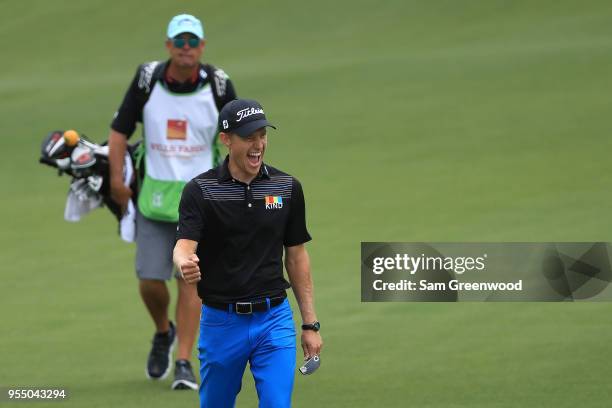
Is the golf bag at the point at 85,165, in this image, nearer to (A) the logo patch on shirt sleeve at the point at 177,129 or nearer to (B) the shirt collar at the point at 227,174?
(A) the logo patch on shirt sleeve at the point at 177,129

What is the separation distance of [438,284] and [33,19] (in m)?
18.8

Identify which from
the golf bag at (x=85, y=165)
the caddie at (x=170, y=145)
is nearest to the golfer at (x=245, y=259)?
the caddie at (x=170, y=145)

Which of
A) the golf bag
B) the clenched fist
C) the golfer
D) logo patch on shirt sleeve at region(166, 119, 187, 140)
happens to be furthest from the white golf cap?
the clenched fist

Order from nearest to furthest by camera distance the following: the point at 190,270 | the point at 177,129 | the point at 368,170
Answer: the point at 190,270 < the point at 177,129 < the point at 368,170

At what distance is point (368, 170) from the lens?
1683cm

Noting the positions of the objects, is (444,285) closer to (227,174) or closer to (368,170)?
(227,174)

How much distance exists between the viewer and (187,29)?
9.38 metres

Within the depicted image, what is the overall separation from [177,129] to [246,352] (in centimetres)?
291

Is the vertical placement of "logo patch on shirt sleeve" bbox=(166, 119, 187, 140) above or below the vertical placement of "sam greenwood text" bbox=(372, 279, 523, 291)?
above

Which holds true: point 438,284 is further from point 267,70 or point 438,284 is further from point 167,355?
point 267,70

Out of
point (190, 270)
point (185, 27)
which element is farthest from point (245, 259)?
point (185, 27)

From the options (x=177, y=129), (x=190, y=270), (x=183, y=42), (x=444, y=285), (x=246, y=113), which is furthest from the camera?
(x=444, y=285)

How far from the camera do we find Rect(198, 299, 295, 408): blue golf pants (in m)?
6.86

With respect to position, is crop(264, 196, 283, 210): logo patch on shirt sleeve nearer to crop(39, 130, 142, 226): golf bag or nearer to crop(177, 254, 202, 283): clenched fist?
crop(177, 254, 202, 283): clenched fist
